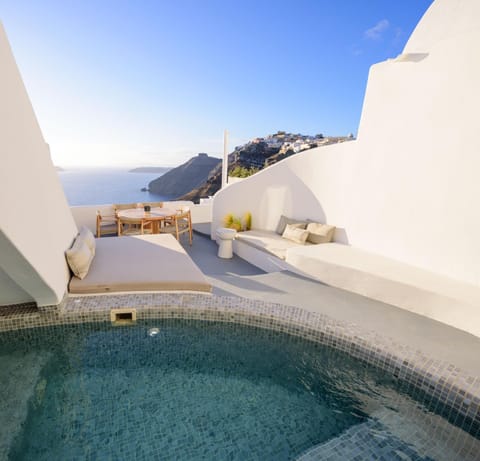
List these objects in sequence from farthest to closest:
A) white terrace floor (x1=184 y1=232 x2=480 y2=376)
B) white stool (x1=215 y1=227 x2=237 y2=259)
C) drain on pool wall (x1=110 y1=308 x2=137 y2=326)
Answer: white stool (x1=215 y1=227 x2=237 y2=259)
drain on pool wall (x1=110 y1=308 x2=137 y2=326)
white terrace floor (x1=184 y1=232 x2=480 y2=376)

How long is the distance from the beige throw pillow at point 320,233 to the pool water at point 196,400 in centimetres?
232

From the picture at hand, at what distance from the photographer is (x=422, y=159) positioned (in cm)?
356

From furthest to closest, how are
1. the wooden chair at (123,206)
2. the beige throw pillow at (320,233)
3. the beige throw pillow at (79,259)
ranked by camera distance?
the wooden chair at (123,206) < the beige throw pillow at (320,233) < the beige throw pillow at (79,259)

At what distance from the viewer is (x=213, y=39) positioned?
6.99 metres

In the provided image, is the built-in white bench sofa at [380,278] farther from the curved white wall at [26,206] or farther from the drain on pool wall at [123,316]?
the curved white wall at [26,206]

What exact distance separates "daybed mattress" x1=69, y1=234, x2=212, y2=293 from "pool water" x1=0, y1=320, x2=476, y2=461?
0.41m

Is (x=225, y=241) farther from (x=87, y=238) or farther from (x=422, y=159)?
(x=422, y=159)

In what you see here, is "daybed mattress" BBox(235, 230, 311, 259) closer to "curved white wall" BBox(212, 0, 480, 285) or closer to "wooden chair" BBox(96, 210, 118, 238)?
"curved white wall" BBox(212, 0, 480, 285)

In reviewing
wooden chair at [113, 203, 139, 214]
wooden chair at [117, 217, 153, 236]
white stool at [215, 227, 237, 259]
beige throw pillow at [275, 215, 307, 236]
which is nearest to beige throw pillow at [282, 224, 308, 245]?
beige throw pillow at [275, 215, 307, 236]

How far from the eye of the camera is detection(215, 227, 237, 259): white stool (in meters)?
5.24

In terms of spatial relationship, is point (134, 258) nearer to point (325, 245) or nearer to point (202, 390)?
point (202, 390)

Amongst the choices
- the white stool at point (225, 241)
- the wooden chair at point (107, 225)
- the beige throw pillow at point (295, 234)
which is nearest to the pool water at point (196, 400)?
the beige throw pillow at point (295, 234)

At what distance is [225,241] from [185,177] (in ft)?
104

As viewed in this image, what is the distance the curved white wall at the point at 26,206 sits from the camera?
5.49 feet
